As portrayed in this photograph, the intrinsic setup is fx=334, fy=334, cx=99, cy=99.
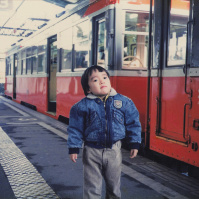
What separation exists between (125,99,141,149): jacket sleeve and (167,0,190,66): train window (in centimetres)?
182

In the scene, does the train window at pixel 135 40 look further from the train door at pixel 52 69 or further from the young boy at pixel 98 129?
the train door at pixel 52 69

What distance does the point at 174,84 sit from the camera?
4305mm

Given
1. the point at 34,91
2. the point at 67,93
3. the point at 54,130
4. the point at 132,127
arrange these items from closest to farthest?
the point at 132,127, the point at 54,130, the point at 67,93, the point at 34,91

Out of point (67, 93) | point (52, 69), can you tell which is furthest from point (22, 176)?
point (52, 69)

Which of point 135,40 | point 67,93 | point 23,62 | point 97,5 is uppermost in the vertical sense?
point 97,5

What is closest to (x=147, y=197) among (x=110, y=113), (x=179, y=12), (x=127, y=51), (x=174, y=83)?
(x=110, y=113)

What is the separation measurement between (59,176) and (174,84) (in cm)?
186

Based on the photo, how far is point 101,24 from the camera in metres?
6.52

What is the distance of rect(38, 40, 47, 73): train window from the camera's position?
10.8m

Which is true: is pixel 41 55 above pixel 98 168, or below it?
above

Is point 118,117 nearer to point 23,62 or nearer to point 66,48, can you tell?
point 66,48

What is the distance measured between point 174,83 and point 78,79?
142 inches

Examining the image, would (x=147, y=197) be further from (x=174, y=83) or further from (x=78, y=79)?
(x=78, y=79)

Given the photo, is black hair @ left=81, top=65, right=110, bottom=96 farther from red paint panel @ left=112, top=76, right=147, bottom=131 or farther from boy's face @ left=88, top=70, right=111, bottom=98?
red paint panel @ left=112, top=76, right=147, bottom=131
